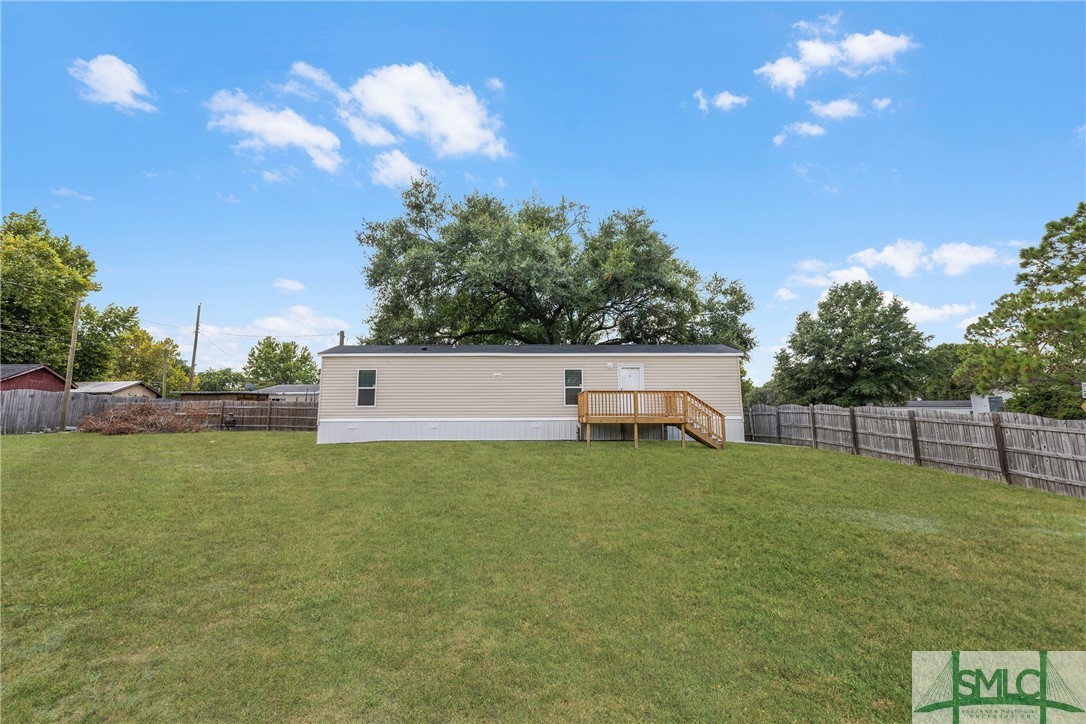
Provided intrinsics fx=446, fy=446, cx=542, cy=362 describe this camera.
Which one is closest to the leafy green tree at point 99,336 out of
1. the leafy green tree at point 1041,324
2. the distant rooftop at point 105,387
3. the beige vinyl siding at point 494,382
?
the distant rooftop at point 105,387

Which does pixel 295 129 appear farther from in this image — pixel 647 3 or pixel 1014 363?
pixel 1014 363

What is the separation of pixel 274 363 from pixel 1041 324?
61564 mm

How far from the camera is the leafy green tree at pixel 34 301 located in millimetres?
25500

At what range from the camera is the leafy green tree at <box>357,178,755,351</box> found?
71.2 feet

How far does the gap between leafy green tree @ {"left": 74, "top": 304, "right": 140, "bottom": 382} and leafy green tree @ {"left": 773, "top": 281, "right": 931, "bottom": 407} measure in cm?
4302

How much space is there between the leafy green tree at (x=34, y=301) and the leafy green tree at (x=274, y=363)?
25104 mm

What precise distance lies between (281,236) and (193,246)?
444 cm

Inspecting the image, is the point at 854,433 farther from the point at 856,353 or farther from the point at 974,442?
the point at 856,353

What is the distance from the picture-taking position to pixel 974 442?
8820 mm

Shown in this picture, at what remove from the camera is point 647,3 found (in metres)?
12.8

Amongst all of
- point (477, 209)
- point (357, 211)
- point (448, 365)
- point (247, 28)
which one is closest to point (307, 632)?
point (448, 365)

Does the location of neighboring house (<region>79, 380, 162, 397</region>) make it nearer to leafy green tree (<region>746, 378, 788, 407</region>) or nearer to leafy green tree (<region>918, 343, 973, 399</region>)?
leafy green tree (<region>918, 343, 973, 399</region>)

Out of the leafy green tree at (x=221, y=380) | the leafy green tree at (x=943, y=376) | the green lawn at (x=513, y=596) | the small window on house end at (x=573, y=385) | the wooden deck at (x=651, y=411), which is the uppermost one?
the leafy green tree at (x=221, y=380)

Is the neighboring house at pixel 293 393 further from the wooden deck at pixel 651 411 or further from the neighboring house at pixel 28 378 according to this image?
the wooden deck at pixel 651 411
